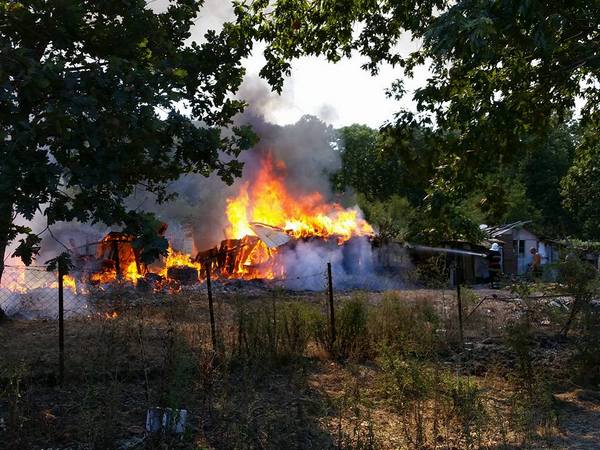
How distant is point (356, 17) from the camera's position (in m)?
11.1

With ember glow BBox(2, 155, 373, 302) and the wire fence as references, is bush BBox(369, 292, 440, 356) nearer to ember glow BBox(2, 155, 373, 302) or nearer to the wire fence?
the wire fence

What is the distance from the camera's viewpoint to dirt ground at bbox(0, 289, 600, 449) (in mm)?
5504

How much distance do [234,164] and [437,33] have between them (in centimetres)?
433

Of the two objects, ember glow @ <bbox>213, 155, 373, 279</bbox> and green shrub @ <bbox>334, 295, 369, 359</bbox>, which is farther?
ember glow @ <bbox>213, 155, 373, 279</bbox>

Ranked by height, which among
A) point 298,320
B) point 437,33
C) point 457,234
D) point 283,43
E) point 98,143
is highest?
point 283,43

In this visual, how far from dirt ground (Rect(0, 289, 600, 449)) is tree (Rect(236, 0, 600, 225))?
10.3 feet

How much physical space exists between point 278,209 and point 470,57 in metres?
26.5

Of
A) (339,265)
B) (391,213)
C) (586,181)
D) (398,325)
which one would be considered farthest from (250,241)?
(398,325)

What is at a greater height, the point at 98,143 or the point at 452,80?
the point at 452,80

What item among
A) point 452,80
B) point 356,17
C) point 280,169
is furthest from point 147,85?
point 280,169

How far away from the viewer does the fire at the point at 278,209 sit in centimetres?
3089

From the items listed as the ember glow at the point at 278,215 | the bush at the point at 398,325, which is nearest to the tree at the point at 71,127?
the bush at the point at 398,325

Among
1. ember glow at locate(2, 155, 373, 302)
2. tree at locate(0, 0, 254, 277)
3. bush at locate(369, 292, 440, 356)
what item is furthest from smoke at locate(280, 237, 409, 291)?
tree at locate(0, 0, 254, 277)

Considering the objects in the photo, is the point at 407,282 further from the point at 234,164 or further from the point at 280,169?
the point at 234,164
